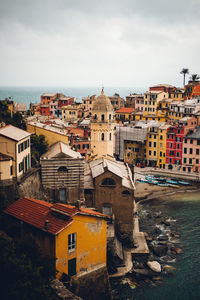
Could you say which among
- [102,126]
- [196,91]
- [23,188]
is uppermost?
[196,91]

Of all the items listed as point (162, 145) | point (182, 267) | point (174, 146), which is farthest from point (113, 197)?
point (162, 145)

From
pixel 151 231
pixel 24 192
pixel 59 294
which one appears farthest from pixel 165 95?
pixel 59 294

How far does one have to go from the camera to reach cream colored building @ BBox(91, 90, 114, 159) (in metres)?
49.4

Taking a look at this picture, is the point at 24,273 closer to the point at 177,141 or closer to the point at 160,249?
the point at 160,249

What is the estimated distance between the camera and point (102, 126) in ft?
163

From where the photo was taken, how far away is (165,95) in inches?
3875

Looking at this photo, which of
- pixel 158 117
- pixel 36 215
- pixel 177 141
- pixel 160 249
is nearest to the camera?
pixel 36 215

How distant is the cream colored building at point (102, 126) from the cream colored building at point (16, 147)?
15.5m

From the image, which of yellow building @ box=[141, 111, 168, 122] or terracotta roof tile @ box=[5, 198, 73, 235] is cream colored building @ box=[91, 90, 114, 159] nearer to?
terracotta roof tile @ box=[5, 198, 73, 235]

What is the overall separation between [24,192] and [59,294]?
12277 millimetres

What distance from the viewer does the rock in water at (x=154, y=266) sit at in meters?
34.0

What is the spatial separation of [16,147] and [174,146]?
46.4 meters

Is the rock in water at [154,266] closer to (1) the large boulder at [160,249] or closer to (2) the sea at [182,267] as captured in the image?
(2) the sea at [182,267]

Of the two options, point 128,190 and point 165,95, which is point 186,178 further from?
point 165,95
